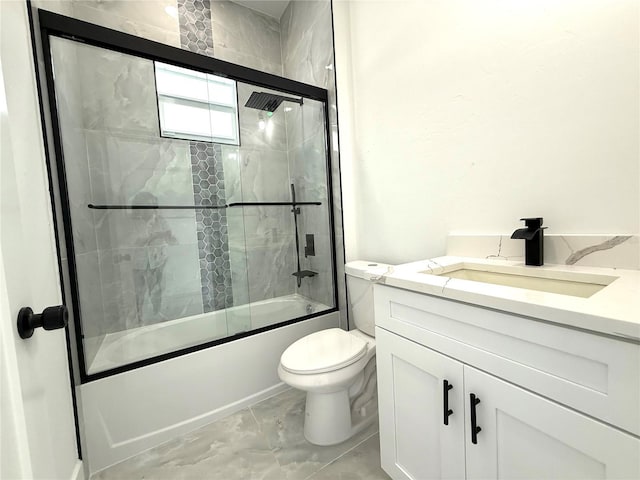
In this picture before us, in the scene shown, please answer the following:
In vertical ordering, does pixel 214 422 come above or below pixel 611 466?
below

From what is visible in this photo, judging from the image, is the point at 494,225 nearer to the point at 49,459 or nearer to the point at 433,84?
the point at 433,84

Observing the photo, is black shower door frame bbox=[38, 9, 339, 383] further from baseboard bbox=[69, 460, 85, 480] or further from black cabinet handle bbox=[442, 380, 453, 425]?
black cabinet handle bbox=[442, 380, 453, 425]

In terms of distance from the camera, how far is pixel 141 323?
1.83 m

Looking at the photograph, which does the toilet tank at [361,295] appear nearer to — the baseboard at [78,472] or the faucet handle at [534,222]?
the faucet handle at [534,222]

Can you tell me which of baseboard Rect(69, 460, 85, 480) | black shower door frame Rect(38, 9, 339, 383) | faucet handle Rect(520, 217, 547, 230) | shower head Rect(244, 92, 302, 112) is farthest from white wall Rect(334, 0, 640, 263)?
baseboard Rect(69, 460, 85, 480)

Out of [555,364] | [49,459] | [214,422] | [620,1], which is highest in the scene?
[620,1]

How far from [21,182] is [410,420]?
134 cm

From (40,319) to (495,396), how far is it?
101cm

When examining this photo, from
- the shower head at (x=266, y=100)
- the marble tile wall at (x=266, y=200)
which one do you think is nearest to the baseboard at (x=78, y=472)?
the marble tile wall at (x=266, y=200)

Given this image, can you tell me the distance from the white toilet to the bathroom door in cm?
76

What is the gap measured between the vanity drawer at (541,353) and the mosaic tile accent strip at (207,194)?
5.26ft

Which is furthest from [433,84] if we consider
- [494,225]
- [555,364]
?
[555,364]

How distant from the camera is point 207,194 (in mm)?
2059

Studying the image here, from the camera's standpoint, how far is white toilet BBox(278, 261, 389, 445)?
1168 millimetres
